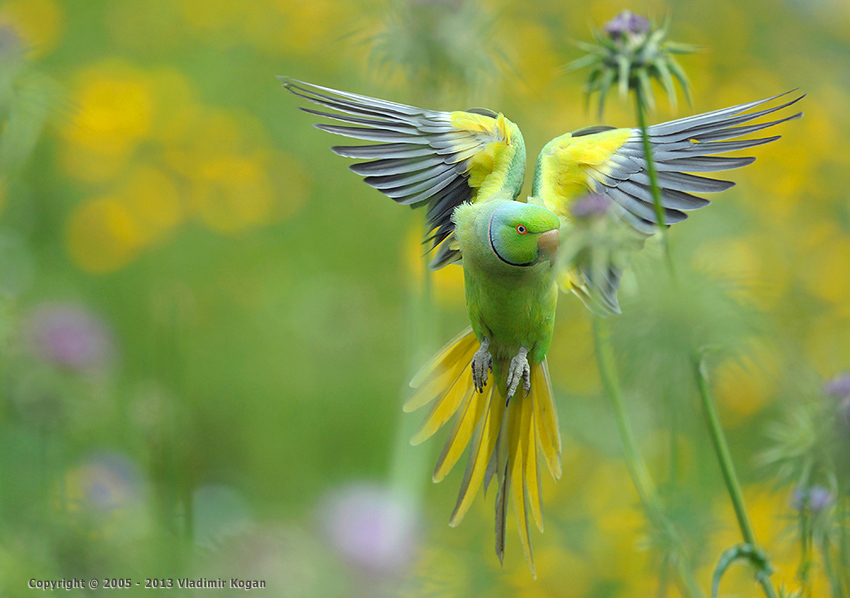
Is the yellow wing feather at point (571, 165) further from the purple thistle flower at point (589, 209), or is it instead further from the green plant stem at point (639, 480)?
the green plant stem at point (639, 480)

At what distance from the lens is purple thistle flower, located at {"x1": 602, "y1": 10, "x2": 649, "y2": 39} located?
6.63ft

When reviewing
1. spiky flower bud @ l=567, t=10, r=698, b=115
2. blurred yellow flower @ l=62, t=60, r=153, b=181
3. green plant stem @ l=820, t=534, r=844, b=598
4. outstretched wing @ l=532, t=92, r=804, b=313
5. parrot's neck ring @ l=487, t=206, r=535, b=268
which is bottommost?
green plant stem @ l=820, t=534, r=844, b=598

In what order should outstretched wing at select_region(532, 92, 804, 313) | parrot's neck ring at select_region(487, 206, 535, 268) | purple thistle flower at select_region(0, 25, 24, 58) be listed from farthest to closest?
purple thistle flower at select_region(0, 25, 24, 58) → outstretched wing at select_region(532, 92, 804, 313) → parrot's neck ring at select_region(487, 206, 535, 268)

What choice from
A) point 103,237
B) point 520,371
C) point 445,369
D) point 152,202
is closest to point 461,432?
point 445,369

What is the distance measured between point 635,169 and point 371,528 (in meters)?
1.17

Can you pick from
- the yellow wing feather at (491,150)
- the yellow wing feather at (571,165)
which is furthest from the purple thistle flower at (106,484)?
the yellow wing feather at (571,165)

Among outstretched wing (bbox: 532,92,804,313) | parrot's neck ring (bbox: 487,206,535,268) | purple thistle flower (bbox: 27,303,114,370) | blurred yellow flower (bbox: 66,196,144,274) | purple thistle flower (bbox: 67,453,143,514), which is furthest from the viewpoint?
blurred yellow flower (bbox: 66,196,144,274)

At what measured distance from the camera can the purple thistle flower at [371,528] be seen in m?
1.88

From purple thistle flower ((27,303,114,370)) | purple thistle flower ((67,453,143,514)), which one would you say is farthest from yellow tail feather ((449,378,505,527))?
purple thistle flower ((27,303,114,370))

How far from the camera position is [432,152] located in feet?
6.14

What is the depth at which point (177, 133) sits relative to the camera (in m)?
5.17

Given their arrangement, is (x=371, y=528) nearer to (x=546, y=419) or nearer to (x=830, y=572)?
(x=546, y=419)

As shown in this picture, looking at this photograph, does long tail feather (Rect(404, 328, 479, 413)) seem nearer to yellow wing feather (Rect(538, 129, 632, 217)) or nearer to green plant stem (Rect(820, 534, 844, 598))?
yellow wing feather (Rect(538, 129, 632, 217))

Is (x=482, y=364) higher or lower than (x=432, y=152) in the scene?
lower
